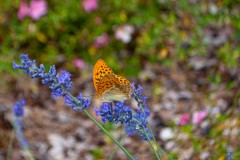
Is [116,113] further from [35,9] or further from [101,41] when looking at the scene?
[35,9]

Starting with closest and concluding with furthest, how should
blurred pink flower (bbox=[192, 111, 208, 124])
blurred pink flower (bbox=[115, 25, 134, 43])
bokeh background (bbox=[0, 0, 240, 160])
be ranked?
blurred pink flower (bbox=[192, 111, 208, 124]) < bokeh background (bbox=[0, 0, 240, 160]) < blurred pink flower (bbox=[115, 25, 134, 43])

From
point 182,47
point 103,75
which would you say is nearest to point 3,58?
point 182,47

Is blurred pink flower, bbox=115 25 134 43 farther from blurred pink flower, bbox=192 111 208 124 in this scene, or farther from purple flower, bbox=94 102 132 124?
purple flower, bbox=94 102 132 124

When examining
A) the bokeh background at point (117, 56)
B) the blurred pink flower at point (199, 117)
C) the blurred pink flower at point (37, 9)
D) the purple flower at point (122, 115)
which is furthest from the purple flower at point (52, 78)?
the blurred pink flower at point (37, 9)

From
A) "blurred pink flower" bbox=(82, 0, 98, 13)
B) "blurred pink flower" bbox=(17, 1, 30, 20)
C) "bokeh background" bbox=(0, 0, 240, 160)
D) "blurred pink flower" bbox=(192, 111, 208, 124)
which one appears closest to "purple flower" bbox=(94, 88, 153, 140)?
"blurred pink flower" bbox=(192, 111, 208, 124)

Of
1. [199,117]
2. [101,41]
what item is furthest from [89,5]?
[199,117]

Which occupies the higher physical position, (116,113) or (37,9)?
(37,9)

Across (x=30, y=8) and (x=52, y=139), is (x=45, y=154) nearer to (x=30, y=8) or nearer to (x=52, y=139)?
(x=52, y=139)
